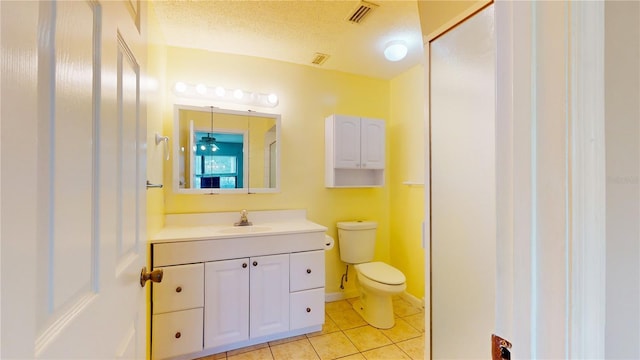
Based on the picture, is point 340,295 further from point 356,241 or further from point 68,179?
point 68,179

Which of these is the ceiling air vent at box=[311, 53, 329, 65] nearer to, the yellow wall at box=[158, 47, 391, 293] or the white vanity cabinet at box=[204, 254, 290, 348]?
the yellow wall at box=[158, 47, 391, 293]

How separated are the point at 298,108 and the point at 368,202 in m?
1.20

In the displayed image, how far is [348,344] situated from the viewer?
1.95m

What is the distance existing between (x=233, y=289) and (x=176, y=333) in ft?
1.34

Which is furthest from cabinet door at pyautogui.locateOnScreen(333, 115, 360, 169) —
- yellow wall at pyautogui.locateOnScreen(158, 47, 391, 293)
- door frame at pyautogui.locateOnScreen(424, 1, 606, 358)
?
door frame at pyautogui.locateOnScreen(424, 1, 606, 358)

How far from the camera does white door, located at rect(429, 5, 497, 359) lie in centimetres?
91

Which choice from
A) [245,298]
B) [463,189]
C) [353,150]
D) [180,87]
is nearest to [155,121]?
[180,87]

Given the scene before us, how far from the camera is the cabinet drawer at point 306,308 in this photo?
6.48 feet

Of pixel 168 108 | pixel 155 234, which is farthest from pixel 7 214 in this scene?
pixel 168 108

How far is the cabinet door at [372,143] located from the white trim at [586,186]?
2169mm

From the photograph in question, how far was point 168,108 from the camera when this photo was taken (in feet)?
6.89

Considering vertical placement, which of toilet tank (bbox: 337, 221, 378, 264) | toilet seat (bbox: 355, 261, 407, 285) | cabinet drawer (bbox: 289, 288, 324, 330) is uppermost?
toilet tank (bbox: 337, 221, 378, 264)

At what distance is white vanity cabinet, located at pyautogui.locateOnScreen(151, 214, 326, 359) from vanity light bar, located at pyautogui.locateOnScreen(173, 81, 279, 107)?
43.4 inches

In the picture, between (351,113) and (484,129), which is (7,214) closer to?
(484,129)
